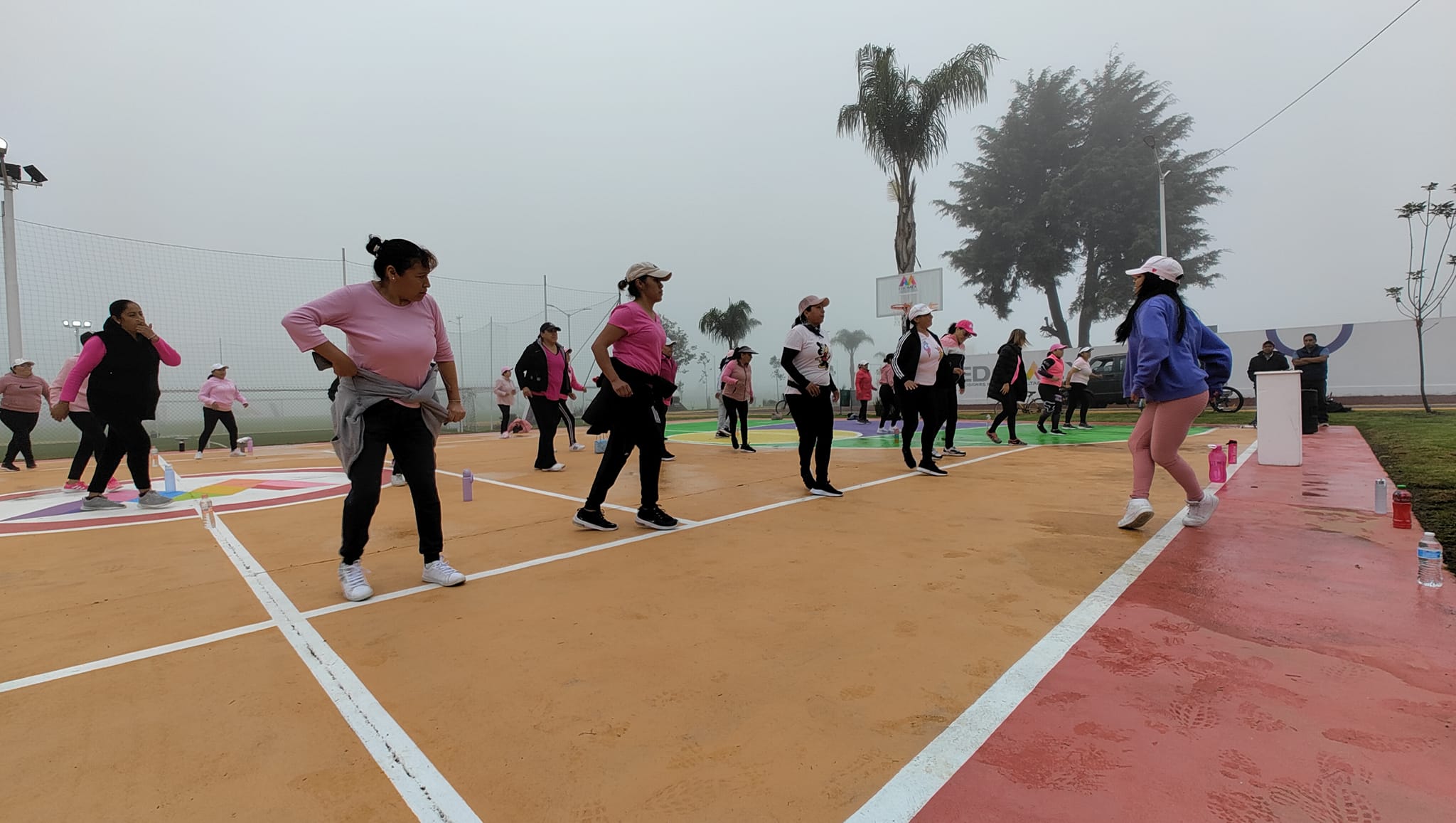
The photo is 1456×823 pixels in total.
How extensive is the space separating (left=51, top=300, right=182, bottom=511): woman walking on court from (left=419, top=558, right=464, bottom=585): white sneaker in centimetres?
371

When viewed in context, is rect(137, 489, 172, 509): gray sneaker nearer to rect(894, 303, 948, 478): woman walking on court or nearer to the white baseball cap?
rect(894, 303, 948, 478): woman walking on court

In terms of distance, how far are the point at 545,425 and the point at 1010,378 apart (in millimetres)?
6840

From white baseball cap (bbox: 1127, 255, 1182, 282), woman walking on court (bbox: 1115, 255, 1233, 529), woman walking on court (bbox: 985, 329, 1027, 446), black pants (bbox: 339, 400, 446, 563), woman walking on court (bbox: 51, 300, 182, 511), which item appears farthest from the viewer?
woman walking on court (bbox: 985, 329, 1027, 446)

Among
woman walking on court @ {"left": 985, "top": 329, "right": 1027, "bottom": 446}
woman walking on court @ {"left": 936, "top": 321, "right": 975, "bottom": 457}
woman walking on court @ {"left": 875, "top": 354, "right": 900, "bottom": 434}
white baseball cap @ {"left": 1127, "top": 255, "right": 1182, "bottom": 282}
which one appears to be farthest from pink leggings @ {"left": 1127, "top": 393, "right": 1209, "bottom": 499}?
woman walking on court @ {"left": 875, "top": 354, "right": 900, "bottom": 434}

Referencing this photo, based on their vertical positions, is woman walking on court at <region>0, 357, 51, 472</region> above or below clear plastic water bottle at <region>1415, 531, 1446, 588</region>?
above

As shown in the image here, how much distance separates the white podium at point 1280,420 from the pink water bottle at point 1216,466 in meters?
1.39

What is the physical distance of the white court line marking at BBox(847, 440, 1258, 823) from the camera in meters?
1.46

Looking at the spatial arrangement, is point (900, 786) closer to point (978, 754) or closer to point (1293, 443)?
point (978, 754)

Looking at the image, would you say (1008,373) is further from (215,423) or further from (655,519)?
(215,423)

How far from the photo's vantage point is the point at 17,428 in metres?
9.16

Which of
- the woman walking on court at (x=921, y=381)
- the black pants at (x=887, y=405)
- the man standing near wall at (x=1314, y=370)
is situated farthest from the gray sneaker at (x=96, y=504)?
the man standing near wall at (x=1314, y=370)

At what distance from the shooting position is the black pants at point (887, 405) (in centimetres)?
1320

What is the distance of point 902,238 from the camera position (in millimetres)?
17828

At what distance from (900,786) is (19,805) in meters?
2.14
